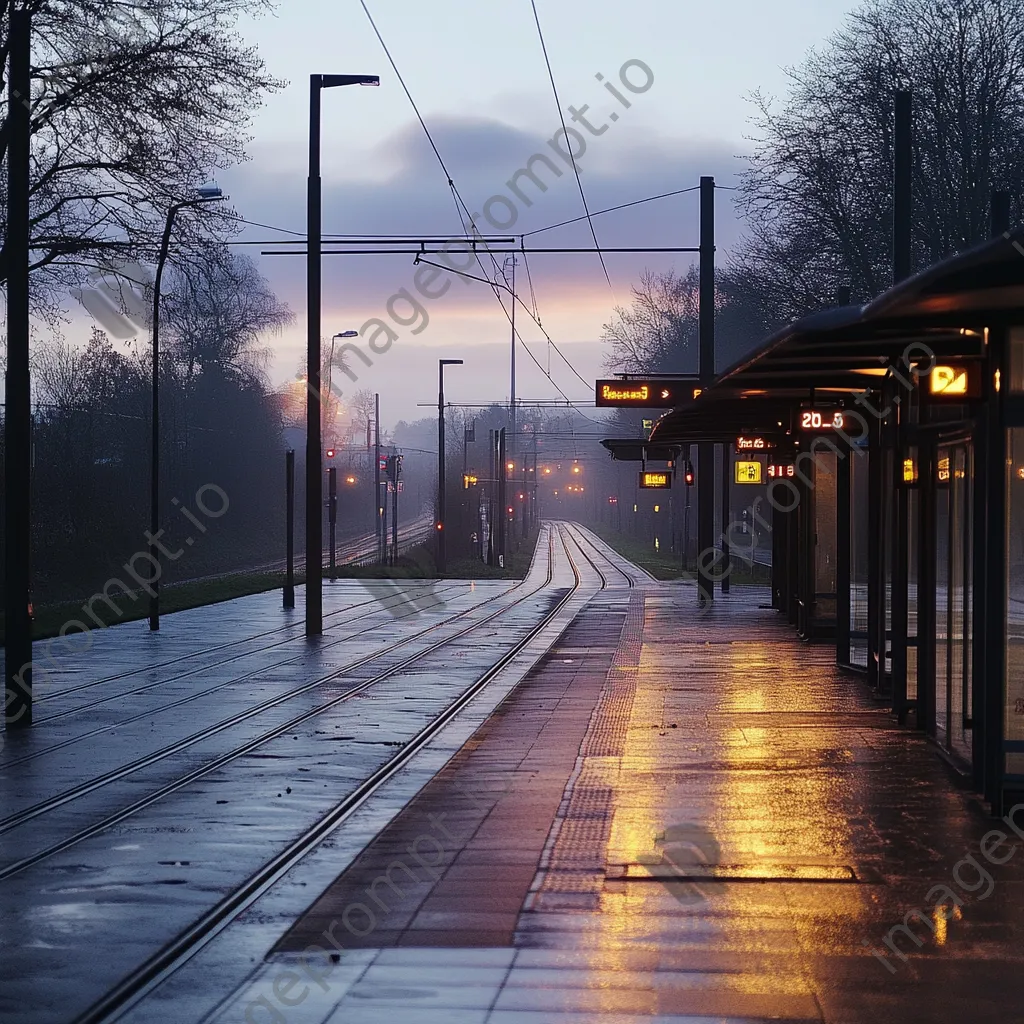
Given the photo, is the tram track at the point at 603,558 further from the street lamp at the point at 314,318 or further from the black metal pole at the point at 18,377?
the black metal pole at the point at 18,377

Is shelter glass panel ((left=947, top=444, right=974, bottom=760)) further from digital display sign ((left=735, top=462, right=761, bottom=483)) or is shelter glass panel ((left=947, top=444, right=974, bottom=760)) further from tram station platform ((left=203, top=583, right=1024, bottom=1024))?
digital display sign ((left=735, top=462, right=761, bottom=483))

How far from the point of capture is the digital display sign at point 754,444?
1053 inches

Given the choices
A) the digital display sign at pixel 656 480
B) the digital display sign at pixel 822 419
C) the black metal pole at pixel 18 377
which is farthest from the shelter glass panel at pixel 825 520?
the digital display sign at pixel 656 480

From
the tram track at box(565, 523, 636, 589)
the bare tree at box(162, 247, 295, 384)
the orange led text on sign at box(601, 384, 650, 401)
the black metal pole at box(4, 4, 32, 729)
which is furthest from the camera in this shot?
the bare tree at box(162, 247, 295, 384)

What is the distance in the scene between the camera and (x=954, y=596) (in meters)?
10.9

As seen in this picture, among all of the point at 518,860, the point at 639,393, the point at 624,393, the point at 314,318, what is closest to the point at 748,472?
the point at 639,393

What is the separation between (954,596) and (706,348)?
2300 cm

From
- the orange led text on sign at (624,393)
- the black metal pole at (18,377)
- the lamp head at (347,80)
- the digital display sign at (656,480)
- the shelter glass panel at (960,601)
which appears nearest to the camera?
the shelter glass panel at (960,601)

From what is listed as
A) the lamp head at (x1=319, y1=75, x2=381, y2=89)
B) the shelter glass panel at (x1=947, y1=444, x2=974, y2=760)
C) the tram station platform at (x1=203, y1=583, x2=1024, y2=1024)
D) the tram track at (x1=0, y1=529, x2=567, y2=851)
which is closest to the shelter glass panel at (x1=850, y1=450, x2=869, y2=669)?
the tram station platform at (x1=203, y1=583, x2=1024, y2=1024)

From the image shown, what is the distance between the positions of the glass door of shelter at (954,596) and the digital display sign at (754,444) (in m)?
14.5

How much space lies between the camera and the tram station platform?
6.02 metres

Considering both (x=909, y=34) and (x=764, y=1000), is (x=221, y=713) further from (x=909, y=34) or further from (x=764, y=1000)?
(x=909, y=34)

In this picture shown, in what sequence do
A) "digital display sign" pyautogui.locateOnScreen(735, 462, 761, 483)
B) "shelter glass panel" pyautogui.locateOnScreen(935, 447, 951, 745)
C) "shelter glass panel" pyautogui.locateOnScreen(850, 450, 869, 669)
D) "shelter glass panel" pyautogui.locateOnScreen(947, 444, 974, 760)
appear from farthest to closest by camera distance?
"digital display sign" pyautogui.locateOnScreen(735, 462, 761, 483) < "shelter glass panel" pyautogui.locateOnScreen(850, 450, 869, 669) < "shelter glass panel" pyautogui.locateOnScreen(935, 447, 951, 745) < "shelter glass panel" pyautogui.locateOnScreen(947, 444, 974, 760)

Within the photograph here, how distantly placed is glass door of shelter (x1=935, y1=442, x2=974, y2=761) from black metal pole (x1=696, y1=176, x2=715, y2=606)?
63.7ft
